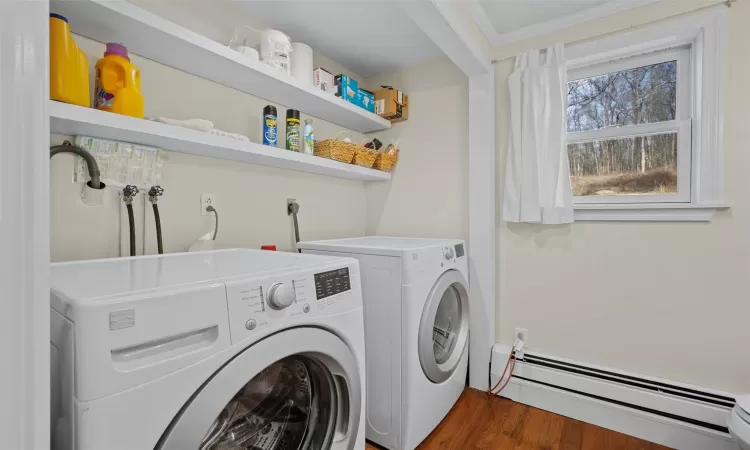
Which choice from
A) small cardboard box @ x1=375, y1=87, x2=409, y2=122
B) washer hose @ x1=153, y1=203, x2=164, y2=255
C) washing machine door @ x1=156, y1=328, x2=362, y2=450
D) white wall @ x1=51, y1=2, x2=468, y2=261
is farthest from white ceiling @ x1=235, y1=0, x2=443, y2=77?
washing machine door @ x1=156, y1=328, x2=362, y2=450

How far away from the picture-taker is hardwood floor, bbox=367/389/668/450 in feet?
5.14

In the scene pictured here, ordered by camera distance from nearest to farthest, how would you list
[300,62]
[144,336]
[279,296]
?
[144,336]
[279,296]
[300,62]

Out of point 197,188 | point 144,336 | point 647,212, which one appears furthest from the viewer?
point 647,212

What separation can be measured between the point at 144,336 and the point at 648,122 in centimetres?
233

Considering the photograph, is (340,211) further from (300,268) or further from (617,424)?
(617,424)

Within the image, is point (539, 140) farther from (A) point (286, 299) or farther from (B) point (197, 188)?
(B) point (197, 188)

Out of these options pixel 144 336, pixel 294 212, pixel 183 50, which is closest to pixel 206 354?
pixel 144 336

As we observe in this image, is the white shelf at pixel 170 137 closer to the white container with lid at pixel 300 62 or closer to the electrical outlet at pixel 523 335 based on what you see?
the white container with lid at pixel 300 62

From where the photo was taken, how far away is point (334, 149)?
6.29ft

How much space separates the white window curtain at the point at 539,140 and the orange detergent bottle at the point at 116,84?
1854 mm

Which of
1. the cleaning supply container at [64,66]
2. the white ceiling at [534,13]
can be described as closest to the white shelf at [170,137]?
the cleaning supply container at [64,66]

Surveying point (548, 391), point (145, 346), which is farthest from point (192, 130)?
point (548, 391)

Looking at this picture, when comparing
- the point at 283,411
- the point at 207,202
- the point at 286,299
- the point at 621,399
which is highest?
the point at 207,202

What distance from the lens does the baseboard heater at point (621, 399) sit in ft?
5.04
